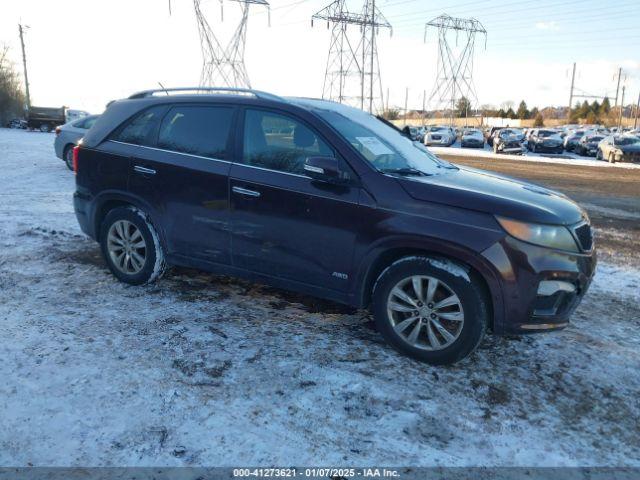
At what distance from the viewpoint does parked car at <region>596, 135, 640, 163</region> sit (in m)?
25.2

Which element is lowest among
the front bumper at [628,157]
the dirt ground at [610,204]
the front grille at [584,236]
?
the dirt ground at [610,204]

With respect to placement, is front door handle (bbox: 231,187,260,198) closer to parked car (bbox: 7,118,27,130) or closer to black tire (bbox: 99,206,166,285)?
black tire (bbox: 99,206,166,285)

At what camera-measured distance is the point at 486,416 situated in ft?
9.64

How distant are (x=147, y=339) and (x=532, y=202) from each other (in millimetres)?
2917

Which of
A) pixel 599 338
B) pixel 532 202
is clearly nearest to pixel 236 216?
pixel 532 202

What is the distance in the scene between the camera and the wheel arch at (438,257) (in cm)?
325

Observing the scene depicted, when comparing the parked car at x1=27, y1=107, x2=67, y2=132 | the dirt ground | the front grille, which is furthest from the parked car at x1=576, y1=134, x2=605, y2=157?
the parked car at x1=27, y1=107, x2=67, y2=132

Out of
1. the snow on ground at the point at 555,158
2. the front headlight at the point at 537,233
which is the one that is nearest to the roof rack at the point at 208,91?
the front headlight at the point at 537,233

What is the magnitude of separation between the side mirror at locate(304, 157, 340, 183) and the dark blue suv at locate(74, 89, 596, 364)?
15 mm

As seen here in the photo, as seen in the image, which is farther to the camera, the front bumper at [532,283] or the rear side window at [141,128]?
the rear side window at [141,128]

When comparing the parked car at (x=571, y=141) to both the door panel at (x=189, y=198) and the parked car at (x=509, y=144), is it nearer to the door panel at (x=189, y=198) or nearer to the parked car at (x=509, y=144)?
the parked car at (x=509, y=144)

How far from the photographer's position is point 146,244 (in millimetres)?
4578

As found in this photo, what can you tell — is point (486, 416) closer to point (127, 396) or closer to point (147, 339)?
point (127, 396)

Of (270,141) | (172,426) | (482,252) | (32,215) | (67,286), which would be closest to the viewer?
(172,426)
